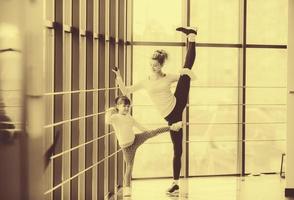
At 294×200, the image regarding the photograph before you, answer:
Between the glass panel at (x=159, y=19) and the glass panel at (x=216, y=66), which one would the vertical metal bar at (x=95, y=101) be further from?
the glass panel at (x=216, y=66)

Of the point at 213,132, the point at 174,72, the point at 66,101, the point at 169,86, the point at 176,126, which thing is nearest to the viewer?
the point at 66,101

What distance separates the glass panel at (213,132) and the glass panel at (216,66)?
54 cm

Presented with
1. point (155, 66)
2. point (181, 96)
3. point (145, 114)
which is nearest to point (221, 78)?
point (145, 114)

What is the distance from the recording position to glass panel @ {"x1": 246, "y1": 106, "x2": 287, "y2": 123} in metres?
6.86

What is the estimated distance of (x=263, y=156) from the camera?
23.3ft

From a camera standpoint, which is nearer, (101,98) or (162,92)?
(101,98)

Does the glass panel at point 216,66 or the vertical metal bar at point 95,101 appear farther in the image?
the glass panel at point 216,66

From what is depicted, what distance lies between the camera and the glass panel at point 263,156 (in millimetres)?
6867

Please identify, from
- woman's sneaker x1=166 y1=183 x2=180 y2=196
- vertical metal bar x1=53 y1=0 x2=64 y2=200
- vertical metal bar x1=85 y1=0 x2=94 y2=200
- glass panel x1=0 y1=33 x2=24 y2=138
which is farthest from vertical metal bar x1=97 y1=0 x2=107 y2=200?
glass panel x1=0 y1=33 x2=24 y2=138

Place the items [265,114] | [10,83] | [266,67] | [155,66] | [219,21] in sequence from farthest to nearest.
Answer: [265,114] → [266,67] → [219,21] → [155,66] → [10,83]

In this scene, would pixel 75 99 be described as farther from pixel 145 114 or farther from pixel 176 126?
pixel 145 114

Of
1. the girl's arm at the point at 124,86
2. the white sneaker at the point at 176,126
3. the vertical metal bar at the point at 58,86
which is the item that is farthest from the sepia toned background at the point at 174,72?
the white sneaker at the point at 176,126

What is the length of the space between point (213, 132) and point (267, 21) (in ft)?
5.29

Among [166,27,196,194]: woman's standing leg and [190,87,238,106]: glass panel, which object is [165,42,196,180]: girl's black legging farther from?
[190,87,238,106]: glass panel
